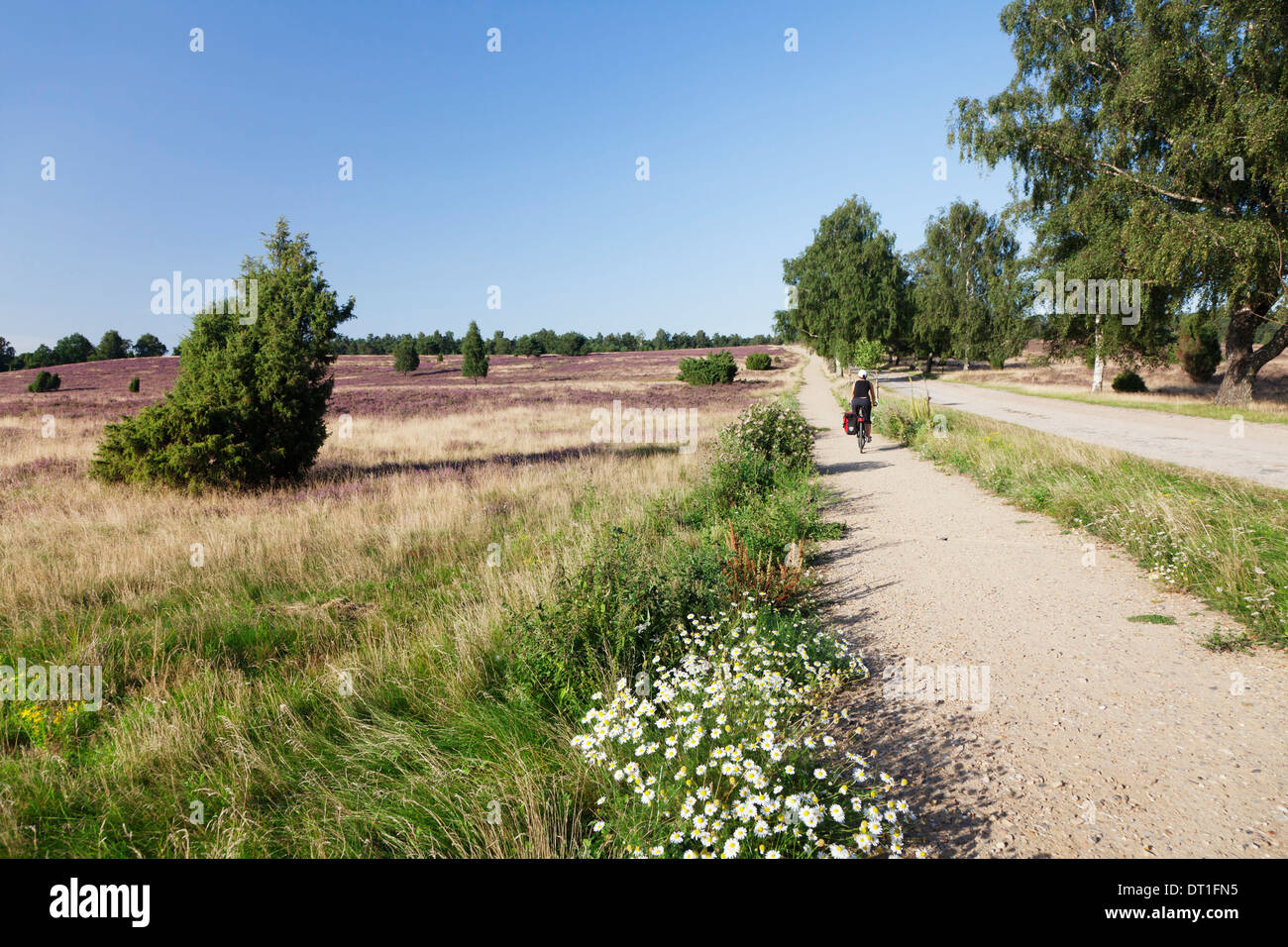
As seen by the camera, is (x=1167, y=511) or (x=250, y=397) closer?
(x=1167, y=511)

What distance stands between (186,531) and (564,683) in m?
7.00

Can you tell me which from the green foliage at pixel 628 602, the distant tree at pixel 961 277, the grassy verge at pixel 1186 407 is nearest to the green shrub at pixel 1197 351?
the distant tree at pixel 961 277

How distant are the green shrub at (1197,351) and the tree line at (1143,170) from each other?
1157cm

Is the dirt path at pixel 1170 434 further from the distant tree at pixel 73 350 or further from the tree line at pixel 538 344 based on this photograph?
the distant tree at pixel 73 350

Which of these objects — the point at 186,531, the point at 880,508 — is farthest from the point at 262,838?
the point at 880,508

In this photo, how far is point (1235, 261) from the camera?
59.6 ft

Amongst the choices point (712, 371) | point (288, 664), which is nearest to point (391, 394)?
point (712, 371)

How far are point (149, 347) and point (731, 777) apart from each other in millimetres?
106615

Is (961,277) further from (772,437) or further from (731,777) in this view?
(731,777)

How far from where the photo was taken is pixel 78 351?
7312 centimetres

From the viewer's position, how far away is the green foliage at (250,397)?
10.7 m

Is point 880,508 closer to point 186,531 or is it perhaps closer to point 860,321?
point 186,531

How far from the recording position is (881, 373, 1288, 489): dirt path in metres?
10.3
